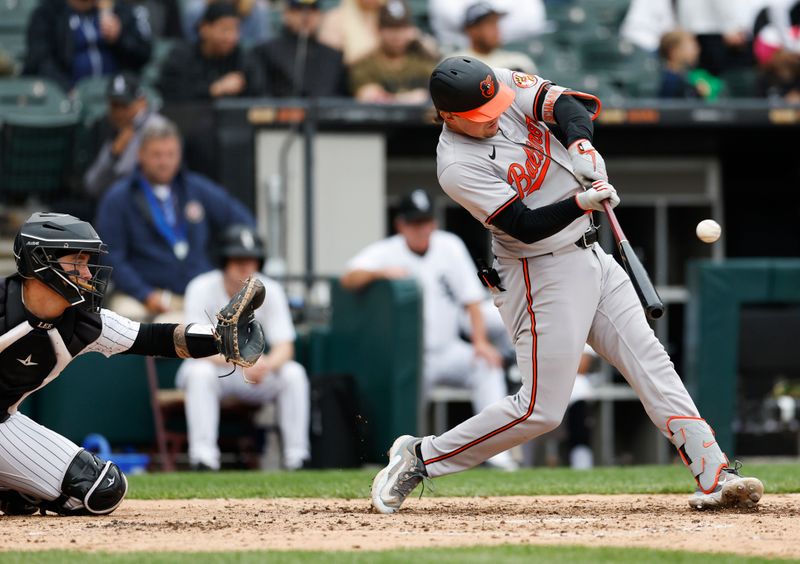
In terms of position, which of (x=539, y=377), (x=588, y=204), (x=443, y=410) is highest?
(x=588, y=204)

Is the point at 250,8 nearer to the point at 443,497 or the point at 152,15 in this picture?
the point at 152,15

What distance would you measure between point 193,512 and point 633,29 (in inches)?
321

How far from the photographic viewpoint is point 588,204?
4.75 m

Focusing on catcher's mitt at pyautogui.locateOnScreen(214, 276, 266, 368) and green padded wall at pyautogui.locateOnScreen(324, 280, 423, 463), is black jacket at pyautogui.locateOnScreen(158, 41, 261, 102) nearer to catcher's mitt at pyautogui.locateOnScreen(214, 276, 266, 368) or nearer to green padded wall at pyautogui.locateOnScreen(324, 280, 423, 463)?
green padded wall at pyautogui.locateOnScreen(324, 280, 423, 463)

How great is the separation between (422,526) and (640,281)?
43.2 inches

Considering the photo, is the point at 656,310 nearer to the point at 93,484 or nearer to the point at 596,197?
Answer: the point at 596,197

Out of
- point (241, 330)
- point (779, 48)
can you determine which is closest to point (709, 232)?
point (241, 330)

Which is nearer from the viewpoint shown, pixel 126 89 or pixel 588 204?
pixel 588 204

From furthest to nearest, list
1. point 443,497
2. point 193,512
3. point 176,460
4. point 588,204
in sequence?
point 176,460 < point 443,497 < point 193,512 < point 588,204

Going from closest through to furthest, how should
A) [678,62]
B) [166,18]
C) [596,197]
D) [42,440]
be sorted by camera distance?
1. [596,197]
2. [42,440]
3. [678,62]
4. [166,18]

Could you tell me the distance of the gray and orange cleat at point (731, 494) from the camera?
4.95m

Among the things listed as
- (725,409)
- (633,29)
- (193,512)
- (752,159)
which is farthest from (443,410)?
(193,512)

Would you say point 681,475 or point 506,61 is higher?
point 506,61

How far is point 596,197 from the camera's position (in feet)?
15.5
